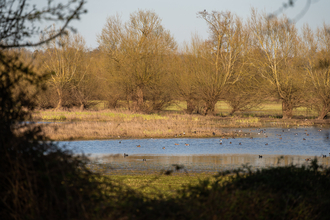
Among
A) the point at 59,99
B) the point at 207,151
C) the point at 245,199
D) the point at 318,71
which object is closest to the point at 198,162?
the point at 207,151

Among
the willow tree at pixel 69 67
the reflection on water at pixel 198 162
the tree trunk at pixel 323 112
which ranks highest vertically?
the willow tree at pixel 69 67

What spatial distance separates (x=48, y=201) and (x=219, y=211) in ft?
7.11

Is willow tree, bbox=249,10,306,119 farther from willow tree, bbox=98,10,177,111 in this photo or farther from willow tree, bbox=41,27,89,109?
willow tree, bbox=41,27,89,109

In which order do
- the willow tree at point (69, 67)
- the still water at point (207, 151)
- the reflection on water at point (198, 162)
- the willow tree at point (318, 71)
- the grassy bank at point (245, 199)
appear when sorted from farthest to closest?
the willow tree at point (69, 67), the willow tree at point (318, 71), the still water at point (207, 151), the reflection on water at point (198, 162), the grassy bank at point (245, 199)

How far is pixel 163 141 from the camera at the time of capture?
21047 millimetres

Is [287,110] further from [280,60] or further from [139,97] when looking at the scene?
[139,97]

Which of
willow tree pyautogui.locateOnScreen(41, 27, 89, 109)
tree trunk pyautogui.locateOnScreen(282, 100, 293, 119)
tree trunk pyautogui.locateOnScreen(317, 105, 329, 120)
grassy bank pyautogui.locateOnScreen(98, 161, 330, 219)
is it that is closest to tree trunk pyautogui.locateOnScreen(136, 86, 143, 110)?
willow tree pyautogui.locateOnScreen(41, 27, 89, 109)

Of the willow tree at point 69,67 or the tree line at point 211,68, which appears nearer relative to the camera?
the tree line at point 211,68

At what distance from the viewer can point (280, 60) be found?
32906mm

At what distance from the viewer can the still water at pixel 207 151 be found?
13352 mm

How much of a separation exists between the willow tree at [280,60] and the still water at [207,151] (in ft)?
32.4

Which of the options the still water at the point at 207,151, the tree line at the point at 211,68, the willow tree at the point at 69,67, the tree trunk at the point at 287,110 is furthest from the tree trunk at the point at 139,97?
the still water at the point at 207,151

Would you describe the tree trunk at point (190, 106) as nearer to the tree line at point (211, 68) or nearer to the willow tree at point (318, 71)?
the tree line at point (211, 68)

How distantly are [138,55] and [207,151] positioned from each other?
70.3ft
